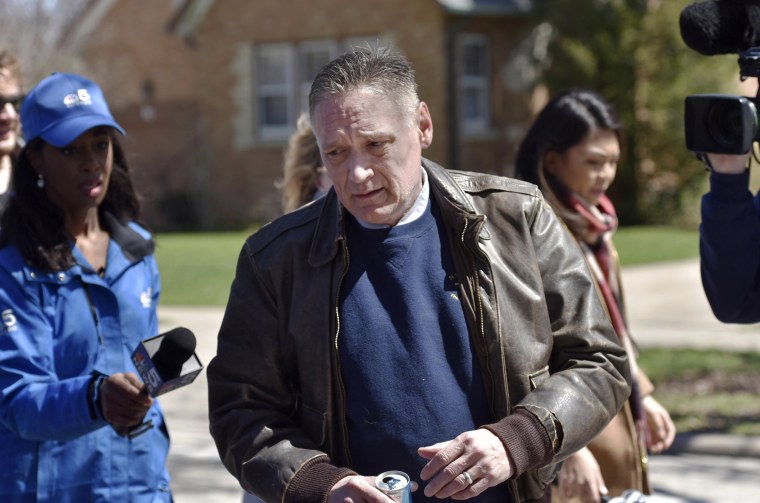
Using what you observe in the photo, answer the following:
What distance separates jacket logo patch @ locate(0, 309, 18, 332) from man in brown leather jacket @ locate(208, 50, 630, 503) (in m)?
0.83

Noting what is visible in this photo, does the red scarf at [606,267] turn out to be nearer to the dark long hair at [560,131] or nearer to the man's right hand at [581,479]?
the dark long hair at [560,131]

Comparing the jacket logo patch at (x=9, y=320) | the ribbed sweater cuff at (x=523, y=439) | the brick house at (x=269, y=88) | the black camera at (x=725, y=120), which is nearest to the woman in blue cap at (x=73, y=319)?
the jacket logo patch at (x=9, y=320)

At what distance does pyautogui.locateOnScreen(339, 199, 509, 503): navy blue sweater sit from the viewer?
8.47ft

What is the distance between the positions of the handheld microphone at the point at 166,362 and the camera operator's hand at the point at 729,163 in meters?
1.48

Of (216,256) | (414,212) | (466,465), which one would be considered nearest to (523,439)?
(466,465)

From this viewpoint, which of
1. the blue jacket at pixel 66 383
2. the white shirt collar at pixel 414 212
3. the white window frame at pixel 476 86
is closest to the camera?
the white shirt collar at pixel 414 212

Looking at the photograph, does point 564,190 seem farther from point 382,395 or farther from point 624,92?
point 624,92

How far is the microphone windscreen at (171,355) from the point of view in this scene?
289 centimetres

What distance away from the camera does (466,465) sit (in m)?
2.42

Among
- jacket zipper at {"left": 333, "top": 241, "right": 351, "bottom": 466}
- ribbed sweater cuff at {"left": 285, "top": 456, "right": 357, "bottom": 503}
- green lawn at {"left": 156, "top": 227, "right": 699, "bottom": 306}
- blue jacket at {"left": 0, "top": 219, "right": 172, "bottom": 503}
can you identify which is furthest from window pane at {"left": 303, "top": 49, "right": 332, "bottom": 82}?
ribbed sweater cuff at {"left": 285, "top": 456, "right": 357, "bottom": 503}

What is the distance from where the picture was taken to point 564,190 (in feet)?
13.2

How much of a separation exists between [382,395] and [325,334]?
0.64ft

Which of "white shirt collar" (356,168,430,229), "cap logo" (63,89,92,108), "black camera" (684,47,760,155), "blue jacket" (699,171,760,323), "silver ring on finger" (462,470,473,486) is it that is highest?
"cap logo" (63,89,92,108)

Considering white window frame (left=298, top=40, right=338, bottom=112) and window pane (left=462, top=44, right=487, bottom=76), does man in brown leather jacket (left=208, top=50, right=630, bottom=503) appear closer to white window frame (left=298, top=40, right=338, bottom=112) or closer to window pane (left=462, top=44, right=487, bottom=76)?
window pane (left=462, top=44, right=487, bottom=76)
